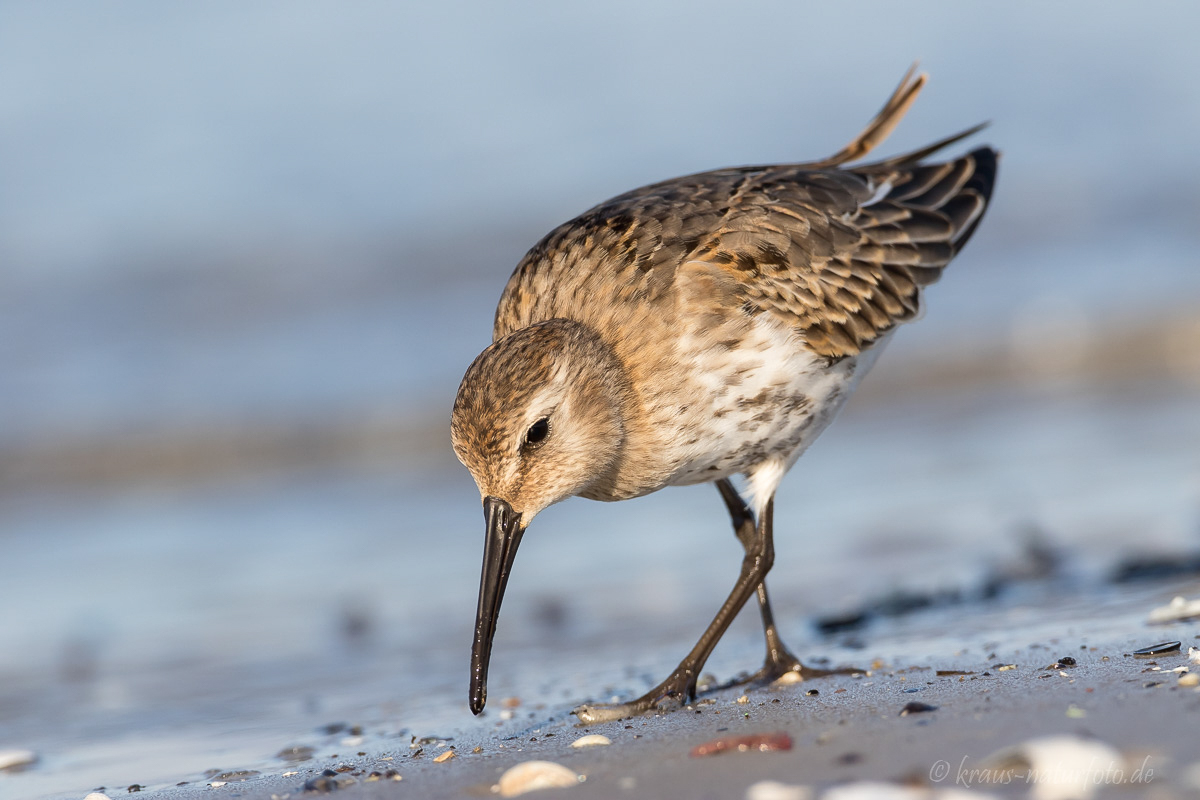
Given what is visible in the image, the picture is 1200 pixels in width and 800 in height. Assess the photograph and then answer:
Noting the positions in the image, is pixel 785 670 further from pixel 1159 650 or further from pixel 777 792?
pixel 777 792

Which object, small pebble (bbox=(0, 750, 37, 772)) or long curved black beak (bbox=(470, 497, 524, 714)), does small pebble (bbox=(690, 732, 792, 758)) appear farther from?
small pebble (bbox=(0, 750, 37, 772))

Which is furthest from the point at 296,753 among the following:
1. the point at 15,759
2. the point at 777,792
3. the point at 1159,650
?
the point at 1159,650

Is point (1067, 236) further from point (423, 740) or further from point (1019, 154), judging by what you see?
point (423, 740)

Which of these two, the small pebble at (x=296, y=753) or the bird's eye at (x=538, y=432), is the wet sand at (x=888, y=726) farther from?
the bird's eye at (x=538, y=432)

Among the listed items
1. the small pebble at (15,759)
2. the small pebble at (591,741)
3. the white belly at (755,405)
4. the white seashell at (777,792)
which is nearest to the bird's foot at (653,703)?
the small pebble at (591,741)

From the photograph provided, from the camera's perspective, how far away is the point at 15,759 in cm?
477

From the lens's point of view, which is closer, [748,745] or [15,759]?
[748,745]

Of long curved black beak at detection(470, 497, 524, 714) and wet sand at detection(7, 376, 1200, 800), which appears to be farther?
long curved black beak at detection(470, 497, 524, 714)

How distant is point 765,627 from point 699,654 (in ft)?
1.50

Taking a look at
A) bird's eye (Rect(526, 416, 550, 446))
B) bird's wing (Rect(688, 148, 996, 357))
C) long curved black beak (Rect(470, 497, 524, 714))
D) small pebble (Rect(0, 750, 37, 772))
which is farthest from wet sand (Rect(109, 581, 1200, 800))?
bird's wing (Rect(688, 148, 996, 357))

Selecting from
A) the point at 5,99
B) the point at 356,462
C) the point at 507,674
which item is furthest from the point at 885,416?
the point at 5,99

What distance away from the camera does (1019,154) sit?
49.4 ft

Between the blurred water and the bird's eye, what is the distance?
105cm

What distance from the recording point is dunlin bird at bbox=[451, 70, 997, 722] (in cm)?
446
